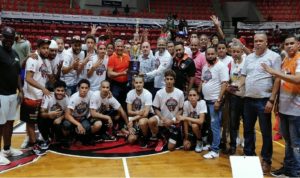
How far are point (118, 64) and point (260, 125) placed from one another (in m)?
2.54

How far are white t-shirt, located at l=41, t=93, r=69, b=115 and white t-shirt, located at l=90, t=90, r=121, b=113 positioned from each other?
38cm

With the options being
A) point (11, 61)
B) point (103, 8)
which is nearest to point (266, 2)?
point (103, 8)

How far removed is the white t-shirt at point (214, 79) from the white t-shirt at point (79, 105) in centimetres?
176

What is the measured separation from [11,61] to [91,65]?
1.46 metres

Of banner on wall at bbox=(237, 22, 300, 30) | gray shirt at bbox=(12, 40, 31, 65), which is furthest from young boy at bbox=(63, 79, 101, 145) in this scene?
banner on wall at bbox=(237, 22, 300, 30)

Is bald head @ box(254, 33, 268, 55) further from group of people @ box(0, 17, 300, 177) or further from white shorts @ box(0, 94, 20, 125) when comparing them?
white shorts @ box(0, 94, 20, 125)

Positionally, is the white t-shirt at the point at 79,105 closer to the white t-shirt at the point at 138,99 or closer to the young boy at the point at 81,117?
the young boy at the point at 81,117

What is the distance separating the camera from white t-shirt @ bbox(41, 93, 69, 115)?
15.5 feet

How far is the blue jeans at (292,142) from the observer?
142 inches

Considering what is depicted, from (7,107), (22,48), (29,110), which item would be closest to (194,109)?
(29,110)

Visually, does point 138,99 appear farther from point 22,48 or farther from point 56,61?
point 22,48

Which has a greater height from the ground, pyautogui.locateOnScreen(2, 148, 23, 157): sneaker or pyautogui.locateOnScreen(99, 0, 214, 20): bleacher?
pyautogui.locateOnScreen(99, 0, 214, 20): bleacher

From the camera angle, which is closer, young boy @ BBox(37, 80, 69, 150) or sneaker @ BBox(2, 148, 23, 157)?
sneaker @ BBox(2, 148, 23, 157)

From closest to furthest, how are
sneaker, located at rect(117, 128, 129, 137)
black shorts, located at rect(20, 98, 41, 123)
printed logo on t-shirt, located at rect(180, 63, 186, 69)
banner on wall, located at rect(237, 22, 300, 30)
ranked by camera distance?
black shorts, located at rect(20, 98, 41, 123)
printed logo on t-shirt, located at rect(180, 63, 186, 69)
sneaker, located at rect(117, 128, 129, 137)
banner on wall, located at rect(237, 22, 300, 30)
